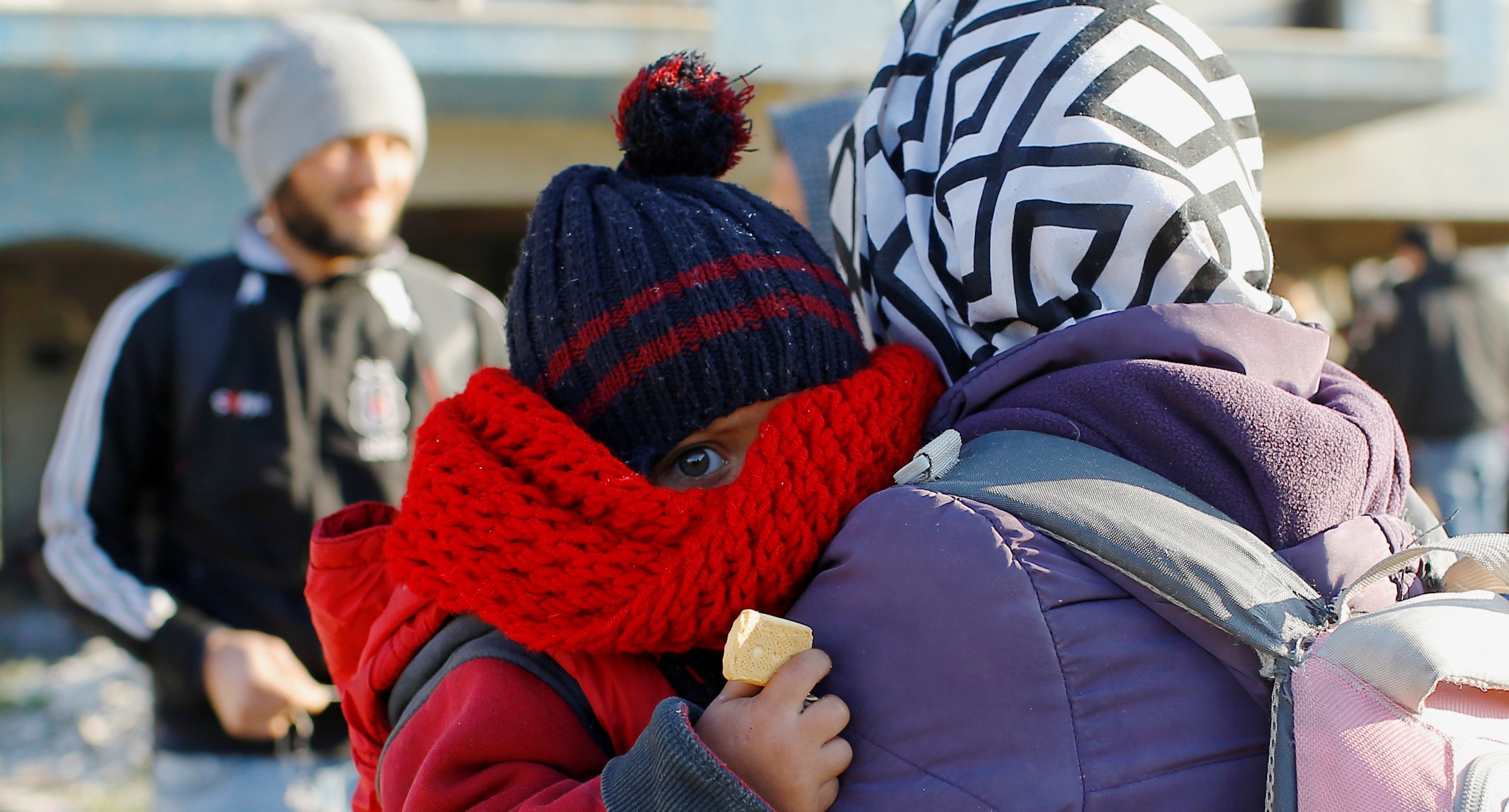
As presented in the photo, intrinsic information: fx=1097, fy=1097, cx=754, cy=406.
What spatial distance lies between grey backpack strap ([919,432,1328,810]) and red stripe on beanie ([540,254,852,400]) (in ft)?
0.98

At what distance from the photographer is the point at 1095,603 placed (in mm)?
792

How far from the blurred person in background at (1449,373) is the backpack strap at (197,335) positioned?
18.9 feet

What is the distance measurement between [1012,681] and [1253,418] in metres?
0.29

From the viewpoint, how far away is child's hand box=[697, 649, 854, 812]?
0.80 m

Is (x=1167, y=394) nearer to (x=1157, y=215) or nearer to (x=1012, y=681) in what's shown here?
(x=1157, y=215)

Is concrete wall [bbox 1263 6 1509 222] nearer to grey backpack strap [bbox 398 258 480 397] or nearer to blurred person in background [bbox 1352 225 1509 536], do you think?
blurred person in background [bbox 1352 225 1509 536]

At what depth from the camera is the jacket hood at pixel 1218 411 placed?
85 centimetres

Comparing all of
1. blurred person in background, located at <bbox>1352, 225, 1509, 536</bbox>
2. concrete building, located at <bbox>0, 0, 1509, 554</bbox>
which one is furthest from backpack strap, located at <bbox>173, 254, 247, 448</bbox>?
blurred person in background, located at <bbox>1352, 225, 1509, 536</bbox>

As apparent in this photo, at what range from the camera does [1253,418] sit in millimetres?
856

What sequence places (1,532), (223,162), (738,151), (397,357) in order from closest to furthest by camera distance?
(738,151) → (397,357) → (223,162) → (1,532)

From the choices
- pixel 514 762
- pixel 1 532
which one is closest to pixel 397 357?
pixel 514 762

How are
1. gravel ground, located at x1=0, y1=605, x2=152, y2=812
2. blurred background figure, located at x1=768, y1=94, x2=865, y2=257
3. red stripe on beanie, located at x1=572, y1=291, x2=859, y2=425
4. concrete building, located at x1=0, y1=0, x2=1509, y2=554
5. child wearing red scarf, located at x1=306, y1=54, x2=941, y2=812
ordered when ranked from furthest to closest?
concrete building, located at x1=0, y1=0, x2=1509, y2=554 → gravel ground, located at x1=0, y1=605, x2=152, y2=812 → blurred background figure, located at x1=768, y1=94, x2=865, y2=257 → red stripe on beanie, located at x1=572, y1=291, x2=859, y2=425 → child wearing red scarf, located at x1=306, y1=54, x2=941, y2=812

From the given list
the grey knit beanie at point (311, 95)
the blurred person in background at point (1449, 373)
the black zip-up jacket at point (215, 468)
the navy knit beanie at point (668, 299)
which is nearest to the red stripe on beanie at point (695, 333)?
the navy knit beanie at point (668, 299)

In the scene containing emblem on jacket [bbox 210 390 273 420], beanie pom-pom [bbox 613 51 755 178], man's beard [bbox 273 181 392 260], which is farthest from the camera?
man's beard [bbox 273 181 392 260]
